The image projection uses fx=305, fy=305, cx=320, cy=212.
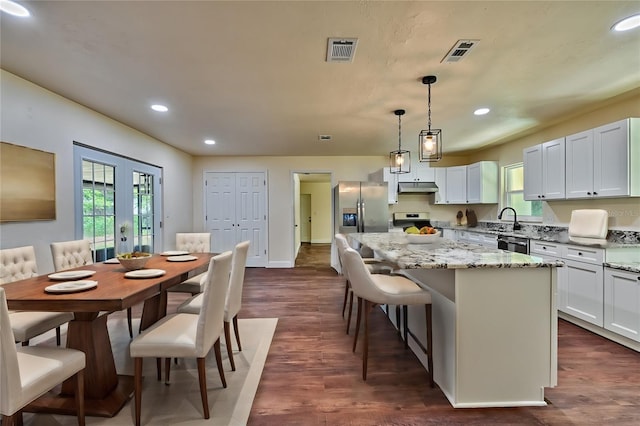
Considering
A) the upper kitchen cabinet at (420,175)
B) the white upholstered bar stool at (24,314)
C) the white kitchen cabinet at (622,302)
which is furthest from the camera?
the upper kitchen cabinet at (420,175)

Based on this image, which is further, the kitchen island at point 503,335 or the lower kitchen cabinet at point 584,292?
the lower kitchen cabinet at point 584,292

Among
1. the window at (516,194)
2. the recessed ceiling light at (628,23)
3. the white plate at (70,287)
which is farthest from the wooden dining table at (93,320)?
the window at (516,194)

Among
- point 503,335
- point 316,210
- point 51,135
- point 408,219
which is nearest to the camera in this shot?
point 503,335

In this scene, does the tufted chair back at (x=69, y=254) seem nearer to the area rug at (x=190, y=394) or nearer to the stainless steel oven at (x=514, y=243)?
the area rug at (x=190, y=394)

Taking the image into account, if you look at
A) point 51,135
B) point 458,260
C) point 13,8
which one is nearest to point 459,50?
point 458,260

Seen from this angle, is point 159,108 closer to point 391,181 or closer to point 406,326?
point 406,326

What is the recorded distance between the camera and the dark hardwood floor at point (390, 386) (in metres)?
1.79

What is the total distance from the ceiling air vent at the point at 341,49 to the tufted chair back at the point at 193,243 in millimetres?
2640

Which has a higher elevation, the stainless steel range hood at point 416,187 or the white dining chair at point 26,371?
the stainless steel range hood at point 416,187

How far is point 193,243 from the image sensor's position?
3822 millimetres

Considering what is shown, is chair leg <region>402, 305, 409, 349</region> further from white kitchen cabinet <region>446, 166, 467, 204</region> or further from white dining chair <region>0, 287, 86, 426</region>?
white kitchen cabinet <region>446, 166, 467, 204</region>

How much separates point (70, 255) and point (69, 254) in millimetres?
13

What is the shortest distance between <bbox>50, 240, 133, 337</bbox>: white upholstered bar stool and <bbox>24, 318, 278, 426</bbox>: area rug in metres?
0.80

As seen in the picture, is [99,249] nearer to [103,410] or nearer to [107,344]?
[107,344]
